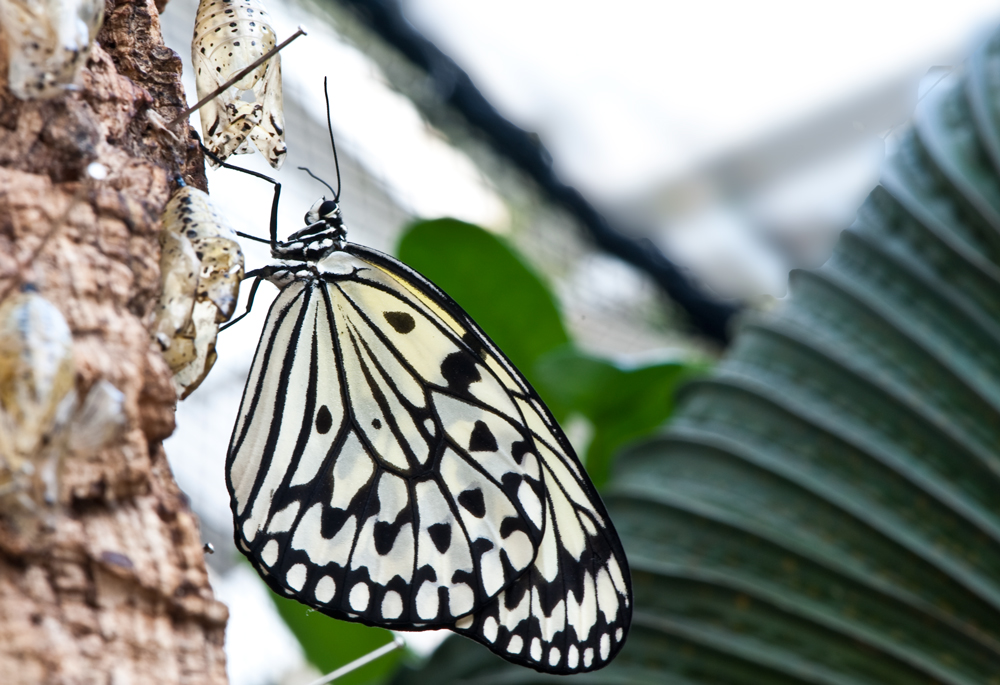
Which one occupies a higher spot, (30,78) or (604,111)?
(604,111)

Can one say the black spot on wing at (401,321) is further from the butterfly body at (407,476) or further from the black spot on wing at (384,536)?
the black spot on wing at (384,536)

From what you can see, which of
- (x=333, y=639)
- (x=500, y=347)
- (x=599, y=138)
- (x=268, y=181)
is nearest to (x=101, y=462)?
(x=268, y=181)

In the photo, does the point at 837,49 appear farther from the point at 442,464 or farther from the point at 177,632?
the point at 177,632

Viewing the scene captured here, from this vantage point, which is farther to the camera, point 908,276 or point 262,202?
point 262,202

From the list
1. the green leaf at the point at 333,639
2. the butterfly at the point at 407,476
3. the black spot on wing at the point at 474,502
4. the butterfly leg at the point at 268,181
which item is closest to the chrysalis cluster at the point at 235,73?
the butterfly leg at the point at 268,181

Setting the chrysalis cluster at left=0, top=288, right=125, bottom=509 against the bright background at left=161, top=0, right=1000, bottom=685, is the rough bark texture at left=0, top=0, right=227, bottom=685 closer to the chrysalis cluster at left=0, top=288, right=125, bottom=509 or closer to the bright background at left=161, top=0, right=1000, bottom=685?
the chrysalis cluster at left=0, top=288, right=125, bottom=509

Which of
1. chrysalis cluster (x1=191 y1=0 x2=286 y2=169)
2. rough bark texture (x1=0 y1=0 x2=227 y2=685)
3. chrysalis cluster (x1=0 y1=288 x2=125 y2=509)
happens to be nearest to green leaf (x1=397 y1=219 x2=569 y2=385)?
chrysalis cluster (x1=191 y1=0 x2=286 y2=169)

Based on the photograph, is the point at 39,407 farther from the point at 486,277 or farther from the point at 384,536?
the point at 486,277

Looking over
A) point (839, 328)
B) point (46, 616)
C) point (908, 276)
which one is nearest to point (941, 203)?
point (908, 276)
